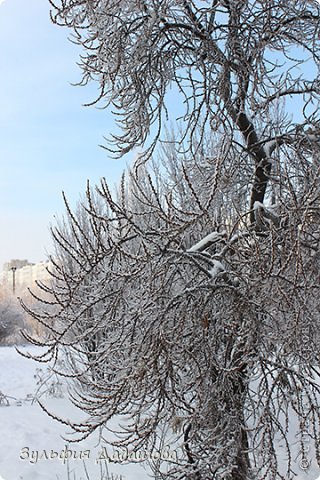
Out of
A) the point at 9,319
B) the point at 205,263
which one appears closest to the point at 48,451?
the point at 205,263

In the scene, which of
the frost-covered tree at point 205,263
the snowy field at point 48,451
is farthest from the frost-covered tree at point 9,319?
the frost-covered tree at point 205,263

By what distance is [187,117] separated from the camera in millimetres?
3395

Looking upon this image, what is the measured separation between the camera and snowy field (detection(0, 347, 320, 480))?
14.0 ft

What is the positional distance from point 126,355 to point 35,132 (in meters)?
2.60

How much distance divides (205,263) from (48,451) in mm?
3095

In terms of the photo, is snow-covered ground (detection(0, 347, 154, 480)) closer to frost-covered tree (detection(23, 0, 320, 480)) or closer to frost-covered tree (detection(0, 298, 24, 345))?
frost-covered tree (detection(23, 0, 320, 480))

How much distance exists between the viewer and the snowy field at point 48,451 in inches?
167

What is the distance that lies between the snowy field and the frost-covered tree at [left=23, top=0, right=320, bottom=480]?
71cm

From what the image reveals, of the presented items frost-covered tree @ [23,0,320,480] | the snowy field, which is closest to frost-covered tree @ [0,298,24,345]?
the snowy field

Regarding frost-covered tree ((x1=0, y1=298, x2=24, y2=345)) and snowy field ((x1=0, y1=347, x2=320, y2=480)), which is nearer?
snowy field ((x1=0, y1=347, x2=320, y2=480))

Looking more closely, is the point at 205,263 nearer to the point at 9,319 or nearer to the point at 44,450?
the point at 44,450

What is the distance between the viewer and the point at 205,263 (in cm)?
301

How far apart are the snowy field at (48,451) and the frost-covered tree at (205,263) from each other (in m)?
0.71

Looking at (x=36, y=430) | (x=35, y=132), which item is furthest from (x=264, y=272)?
(x=36, y=430)
